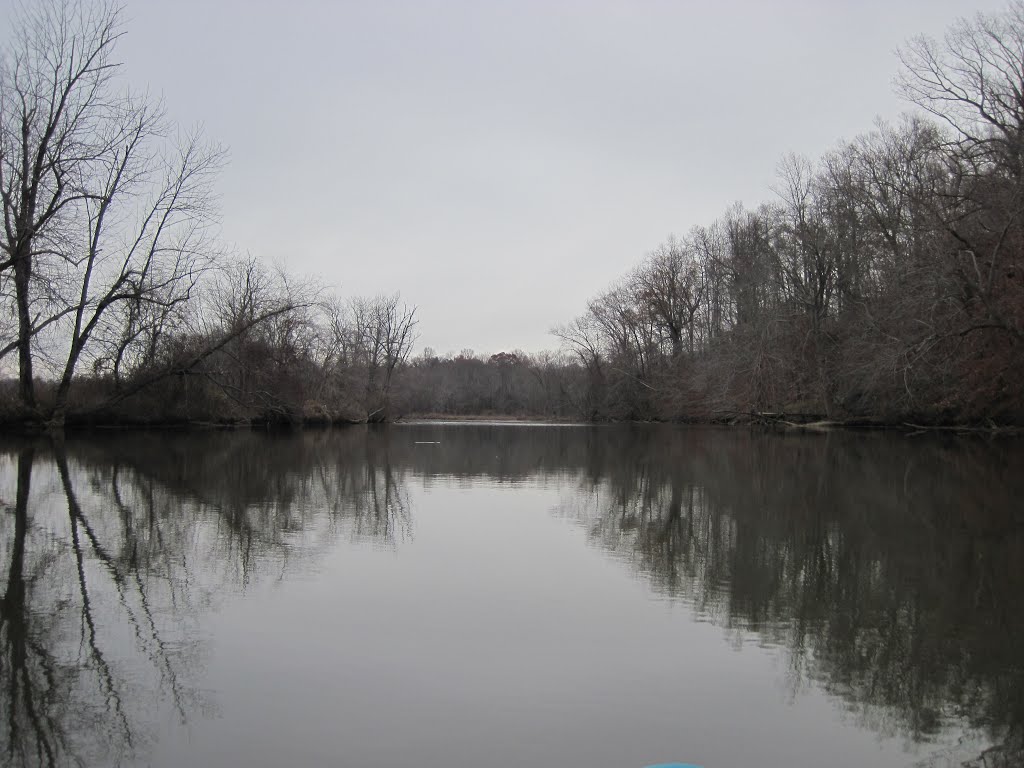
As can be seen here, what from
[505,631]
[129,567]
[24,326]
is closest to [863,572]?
[505,631]

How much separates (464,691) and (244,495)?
8620mm

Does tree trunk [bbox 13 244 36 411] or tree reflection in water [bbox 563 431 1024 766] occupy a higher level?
tree trunk [bbox 13 244 36 411]

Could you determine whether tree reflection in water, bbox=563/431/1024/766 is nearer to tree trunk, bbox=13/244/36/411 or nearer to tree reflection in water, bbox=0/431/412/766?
tree reflection in water, bbox=0/431/412/766

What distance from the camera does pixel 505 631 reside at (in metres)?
5.45

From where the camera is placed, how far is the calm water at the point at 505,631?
370cm

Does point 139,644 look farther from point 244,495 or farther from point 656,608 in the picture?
point 244,495

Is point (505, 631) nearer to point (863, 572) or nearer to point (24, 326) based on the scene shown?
point (863, 572)

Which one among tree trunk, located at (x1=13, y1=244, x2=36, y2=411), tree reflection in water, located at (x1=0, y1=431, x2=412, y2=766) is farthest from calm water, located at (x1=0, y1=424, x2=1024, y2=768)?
tree trunk, located at (x1=13, y1=244, x2=36, y2=411)

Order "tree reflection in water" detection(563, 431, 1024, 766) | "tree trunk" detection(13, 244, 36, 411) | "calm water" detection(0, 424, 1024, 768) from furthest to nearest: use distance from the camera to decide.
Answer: "tree trunk" detection(13, 244, 36, 411)
"tree reflection in water" detection(563, 431, 1024, 766)
"calm water" detection(0, 424, 1024, 768)

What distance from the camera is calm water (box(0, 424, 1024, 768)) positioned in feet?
12.1

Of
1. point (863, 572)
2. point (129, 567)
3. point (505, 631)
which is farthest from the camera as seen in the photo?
point (863, 572)

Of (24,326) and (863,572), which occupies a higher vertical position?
(24,326)

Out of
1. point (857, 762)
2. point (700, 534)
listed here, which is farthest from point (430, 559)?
point (857, 762)

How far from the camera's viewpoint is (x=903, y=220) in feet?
108
